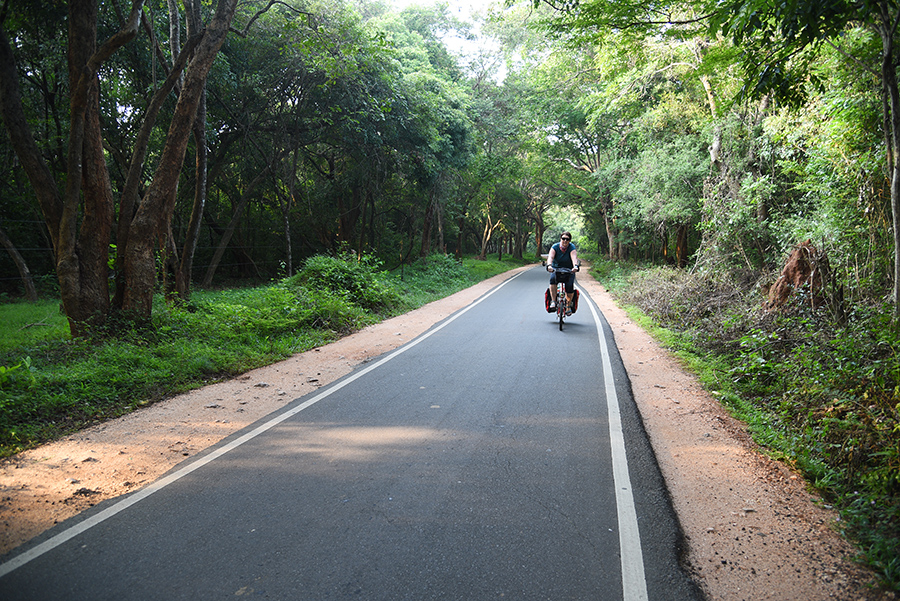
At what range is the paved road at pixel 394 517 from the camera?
2.87 m

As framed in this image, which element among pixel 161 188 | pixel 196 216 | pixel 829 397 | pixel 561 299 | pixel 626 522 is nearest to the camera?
pixel 626 522

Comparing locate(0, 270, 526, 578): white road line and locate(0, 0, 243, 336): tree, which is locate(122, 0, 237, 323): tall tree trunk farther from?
locate(0, 270, 526, 578): white road line

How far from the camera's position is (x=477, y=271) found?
35625 millimetres

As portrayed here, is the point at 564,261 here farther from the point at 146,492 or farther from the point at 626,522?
the point at 146,492

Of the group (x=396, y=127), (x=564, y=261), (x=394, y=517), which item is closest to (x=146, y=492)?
(x=394, y=517)

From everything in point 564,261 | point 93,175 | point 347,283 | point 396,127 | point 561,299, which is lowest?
point 561,299

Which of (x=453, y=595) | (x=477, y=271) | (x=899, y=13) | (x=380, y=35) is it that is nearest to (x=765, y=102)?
(x=899, y=13)

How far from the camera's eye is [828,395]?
4.98 m

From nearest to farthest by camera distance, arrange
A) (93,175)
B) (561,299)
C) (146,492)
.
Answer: (146,492) < (93,175) < (561,299)

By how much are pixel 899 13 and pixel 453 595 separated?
6741 mm

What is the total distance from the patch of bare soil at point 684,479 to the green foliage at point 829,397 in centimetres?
20

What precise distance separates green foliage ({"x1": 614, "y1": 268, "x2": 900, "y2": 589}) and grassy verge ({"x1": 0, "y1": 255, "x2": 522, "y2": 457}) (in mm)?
6997

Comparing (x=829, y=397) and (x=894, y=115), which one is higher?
(x=894, y=115)

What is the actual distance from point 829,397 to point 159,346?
29.2 ft
